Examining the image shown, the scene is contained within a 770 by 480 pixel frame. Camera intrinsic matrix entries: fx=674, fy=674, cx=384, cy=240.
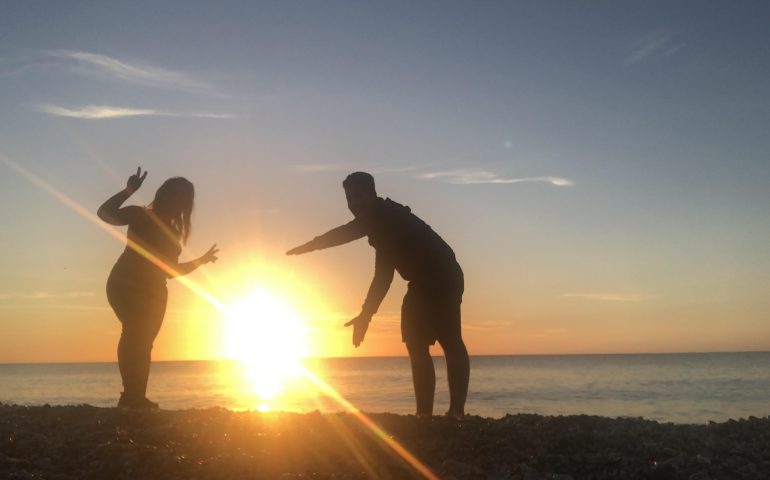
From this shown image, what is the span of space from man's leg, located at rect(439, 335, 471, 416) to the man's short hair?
151 cm

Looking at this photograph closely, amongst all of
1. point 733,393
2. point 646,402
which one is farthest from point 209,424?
point 733,393

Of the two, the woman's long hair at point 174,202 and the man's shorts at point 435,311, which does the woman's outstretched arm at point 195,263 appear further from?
the man's shorts at point 435,311

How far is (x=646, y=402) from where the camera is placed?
107 ft

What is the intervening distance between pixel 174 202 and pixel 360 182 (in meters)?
2.09

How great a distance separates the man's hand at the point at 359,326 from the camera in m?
5.68

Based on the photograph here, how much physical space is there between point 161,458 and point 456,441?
6.38 feet

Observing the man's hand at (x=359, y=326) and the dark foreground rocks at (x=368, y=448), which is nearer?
the dark foreground rocks at (x=368, y=448)

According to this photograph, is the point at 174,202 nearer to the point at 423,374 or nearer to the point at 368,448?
the point at 423,374

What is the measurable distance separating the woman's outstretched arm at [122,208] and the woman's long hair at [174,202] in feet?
0.85

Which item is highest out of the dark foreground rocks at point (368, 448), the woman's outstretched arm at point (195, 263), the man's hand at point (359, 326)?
the woman's outstretched arm at point (195, 263)


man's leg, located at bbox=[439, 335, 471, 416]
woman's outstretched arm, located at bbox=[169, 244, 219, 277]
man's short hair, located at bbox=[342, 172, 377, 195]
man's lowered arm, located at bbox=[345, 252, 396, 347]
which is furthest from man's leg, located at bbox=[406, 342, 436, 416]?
woman's outstretched arm, located at bbox=[169, 244, 219, 277]

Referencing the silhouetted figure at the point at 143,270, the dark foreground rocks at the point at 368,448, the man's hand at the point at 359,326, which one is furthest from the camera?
the silhouetted figure at the point at 143,270

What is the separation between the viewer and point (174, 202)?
6.82m

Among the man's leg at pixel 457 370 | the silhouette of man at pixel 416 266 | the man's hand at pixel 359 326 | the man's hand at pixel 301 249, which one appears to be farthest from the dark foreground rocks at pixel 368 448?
the man's hand at pixel 301 249
